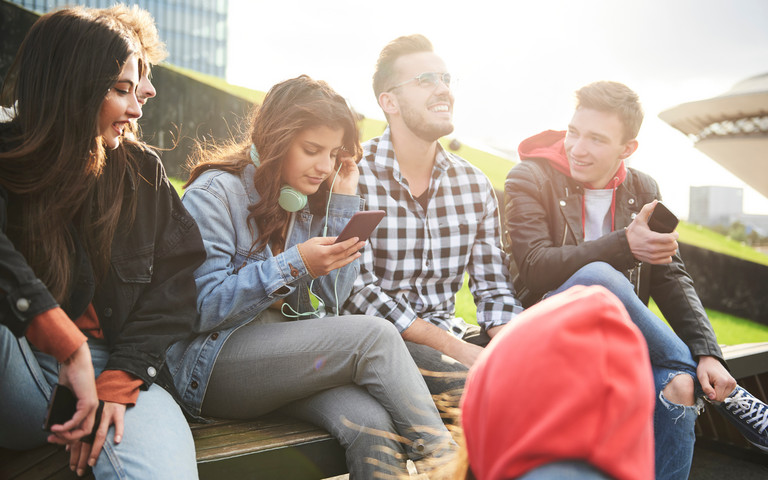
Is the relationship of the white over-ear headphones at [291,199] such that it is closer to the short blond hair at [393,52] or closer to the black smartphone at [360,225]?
the black smartphone at [360,225]

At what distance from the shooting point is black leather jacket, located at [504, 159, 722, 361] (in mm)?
2908

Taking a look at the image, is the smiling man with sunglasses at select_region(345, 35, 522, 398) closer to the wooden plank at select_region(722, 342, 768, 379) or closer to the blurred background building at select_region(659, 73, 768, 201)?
the wooden plank at select_region(722, 342, 768, 379)

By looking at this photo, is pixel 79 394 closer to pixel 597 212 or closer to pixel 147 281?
pixel 147 281

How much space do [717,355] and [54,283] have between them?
9.02ft

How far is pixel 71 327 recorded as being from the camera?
4.97ft

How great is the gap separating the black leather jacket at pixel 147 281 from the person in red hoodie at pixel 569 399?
1.38m

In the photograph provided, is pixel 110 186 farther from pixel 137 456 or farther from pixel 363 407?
pixel 363 407

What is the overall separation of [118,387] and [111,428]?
0.42 ft

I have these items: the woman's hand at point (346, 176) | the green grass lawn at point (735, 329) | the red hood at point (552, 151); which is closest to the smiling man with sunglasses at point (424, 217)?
the red hood at point (552, 151)

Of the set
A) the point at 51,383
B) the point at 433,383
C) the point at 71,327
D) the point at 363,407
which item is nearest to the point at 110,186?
the point at 71,327

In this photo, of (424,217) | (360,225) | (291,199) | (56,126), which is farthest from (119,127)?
(424,217)

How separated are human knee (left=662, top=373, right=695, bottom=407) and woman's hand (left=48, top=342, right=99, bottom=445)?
2.27 m

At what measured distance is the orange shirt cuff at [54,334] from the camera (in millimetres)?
1459

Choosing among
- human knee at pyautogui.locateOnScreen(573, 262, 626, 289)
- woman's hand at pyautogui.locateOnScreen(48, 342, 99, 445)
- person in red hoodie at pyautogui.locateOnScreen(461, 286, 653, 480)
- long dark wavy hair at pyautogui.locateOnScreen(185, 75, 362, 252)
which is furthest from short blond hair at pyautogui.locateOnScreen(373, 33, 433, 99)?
person in red hoodie at pyautogui.locateOnScreen(461, 286, 653, 480)
